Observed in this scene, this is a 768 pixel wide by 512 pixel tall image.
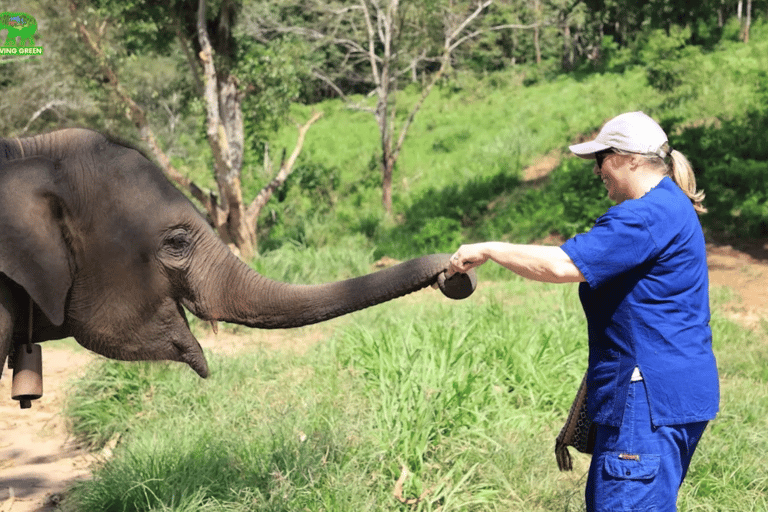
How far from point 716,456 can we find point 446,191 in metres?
11.3

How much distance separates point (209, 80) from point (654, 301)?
9.01 metres

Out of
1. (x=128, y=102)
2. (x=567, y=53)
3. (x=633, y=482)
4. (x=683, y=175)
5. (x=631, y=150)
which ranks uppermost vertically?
(x=631, y=150)

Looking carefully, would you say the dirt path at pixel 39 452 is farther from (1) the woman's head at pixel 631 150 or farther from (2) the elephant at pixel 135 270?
(1) the woman's head at pixel 631 150

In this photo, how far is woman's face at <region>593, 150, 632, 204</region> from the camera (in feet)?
7.93

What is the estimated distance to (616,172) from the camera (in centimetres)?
244

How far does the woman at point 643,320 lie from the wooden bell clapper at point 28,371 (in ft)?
4.48

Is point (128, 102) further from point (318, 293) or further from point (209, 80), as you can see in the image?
point (318, 293)

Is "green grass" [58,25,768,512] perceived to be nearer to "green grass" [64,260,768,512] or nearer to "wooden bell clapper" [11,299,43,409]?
"green grass" [64,260,768,512]

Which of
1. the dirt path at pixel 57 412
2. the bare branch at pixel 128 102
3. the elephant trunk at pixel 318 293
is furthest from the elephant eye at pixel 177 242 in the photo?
the bare branch at pixel 128 102

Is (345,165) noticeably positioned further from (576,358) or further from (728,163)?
(576,358)

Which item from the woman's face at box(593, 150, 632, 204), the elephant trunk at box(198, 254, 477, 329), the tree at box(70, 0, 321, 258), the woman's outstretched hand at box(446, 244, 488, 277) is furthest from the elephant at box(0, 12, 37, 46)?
the woman's face at box(593, 150, 632, 204)

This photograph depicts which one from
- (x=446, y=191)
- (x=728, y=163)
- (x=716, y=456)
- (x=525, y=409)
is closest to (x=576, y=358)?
(x=525, y=409)

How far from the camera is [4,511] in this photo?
4.21 meters

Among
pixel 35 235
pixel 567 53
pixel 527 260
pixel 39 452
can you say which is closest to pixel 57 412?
pixel 39 452
